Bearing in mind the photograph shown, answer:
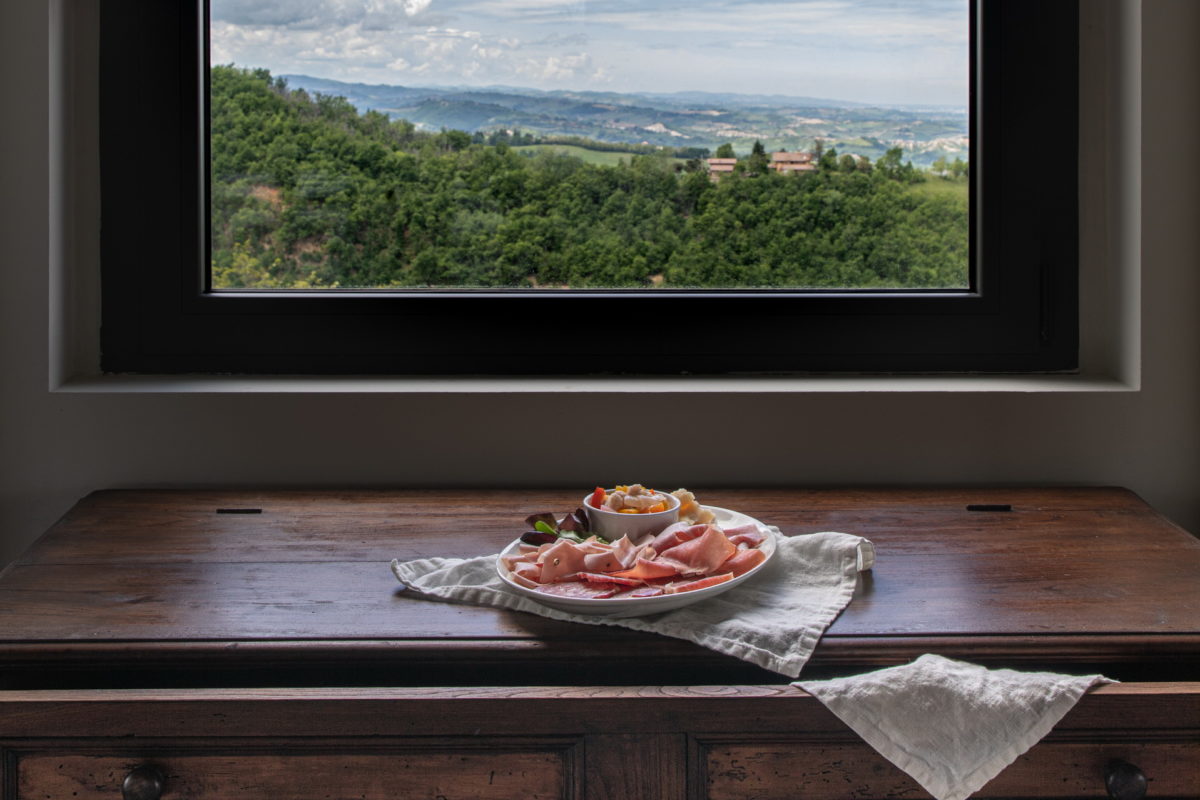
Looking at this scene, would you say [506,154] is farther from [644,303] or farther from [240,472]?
[240,472]

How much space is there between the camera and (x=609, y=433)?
4.73 feet

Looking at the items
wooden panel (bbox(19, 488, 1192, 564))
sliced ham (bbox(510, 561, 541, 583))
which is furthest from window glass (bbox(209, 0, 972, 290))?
sliced ham (bbox(510, 561, 541, 583))

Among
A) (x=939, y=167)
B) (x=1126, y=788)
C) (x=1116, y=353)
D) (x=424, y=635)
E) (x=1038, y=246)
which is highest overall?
(x=939, y=167)

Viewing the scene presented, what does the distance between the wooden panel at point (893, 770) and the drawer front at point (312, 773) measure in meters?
0.14

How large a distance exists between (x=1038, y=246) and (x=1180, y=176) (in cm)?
20

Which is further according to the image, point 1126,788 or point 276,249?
point 276,249

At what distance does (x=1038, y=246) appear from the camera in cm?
151

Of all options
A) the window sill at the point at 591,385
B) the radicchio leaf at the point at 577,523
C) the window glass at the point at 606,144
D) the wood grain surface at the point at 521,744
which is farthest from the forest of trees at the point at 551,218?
the wood grain surface at the point at 521,744

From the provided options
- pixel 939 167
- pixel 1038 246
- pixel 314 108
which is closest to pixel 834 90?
pixel 939 167

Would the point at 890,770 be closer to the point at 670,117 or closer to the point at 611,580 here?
the point at 611,580

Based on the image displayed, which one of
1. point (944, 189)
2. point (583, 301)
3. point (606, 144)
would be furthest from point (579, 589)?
point (944, 189)

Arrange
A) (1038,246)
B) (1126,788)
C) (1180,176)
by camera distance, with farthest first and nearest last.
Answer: (1038,246) < (1180,176) < (1126,788)

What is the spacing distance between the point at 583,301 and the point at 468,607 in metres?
0.69

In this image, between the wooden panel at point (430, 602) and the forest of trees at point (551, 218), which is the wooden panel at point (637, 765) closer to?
the wooden panel at point (430, 602)
